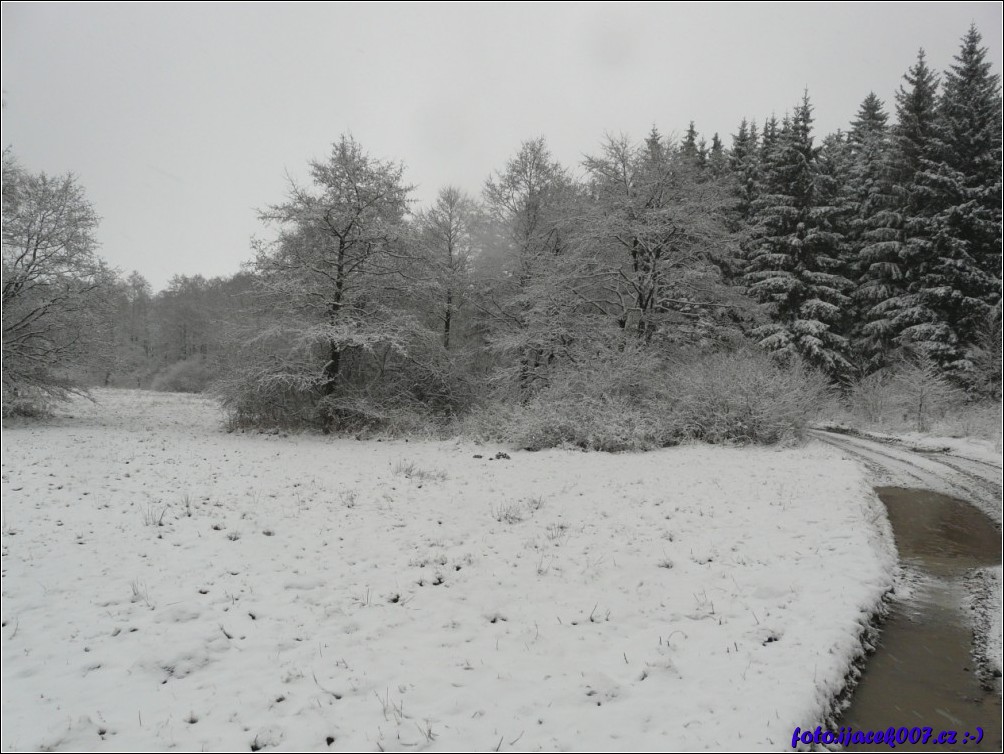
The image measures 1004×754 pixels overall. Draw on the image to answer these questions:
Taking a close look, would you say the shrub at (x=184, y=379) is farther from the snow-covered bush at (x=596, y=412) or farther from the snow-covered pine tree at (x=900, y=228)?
the snow-covered pine tree at (x=900, y=228)

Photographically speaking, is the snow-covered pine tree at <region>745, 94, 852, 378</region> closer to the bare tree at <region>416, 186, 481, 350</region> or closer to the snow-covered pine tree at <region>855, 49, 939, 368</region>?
the snow-covered pine tree at <region>855, 49, 939, 368</region>

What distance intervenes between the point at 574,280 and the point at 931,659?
16.5 meters

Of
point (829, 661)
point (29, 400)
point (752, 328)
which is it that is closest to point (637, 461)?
point (829, 661)

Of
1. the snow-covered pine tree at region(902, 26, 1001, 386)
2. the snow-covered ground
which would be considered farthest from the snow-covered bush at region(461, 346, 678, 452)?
the snow-covered pine tree at region(902, 26, 1001, 386)

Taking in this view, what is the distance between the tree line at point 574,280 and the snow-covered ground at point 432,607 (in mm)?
7215

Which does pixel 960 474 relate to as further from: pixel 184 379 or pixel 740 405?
pixel 184 379

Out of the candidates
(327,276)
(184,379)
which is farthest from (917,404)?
(184,379)

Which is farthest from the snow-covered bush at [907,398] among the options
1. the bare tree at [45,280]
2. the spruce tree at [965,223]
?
the bare tree at [45,280]

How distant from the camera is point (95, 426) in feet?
60.0

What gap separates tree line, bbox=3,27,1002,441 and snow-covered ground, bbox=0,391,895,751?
23.7 feet

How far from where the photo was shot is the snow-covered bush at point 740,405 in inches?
573

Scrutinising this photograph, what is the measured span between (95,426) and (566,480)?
1787 centimetres

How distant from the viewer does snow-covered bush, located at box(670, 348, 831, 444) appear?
1455cm

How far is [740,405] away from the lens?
1467cm
